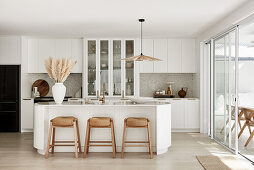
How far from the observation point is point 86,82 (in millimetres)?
6699

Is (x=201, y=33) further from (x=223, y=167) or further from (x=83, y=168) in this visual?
(x=83, y=168)

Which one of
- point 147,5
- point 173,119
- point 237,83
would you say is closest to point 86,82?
point 173,119

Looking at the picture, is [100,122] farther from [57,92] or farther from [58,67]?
[58,67]

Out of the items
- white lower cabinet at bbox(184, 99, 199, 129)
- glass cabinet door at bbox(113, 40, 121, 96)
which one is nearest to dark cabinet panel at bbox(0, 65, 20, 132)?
glass cabinet door at bbox(113, 40, 121, 96)

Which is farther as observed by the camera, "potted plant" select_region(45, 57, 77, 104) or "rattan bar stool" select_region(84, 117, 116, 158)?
"potted plant" select_region(45, 57, 77, 104)

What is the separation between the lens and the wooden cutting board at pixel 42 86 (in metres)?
7.05

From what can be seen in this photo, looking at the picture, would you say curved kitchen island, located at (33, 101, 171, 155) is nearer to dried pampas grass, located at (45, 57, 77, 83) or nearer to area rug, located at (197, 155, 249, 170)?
dried pampas grass, located at (45, 57, 77, 83)

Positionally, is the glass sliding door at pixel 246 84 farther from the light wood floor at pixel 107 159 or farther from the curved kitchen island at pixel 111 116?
the curved kitchen island at pixel 111 116

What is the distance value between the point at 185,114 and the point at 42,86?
13.2 ft

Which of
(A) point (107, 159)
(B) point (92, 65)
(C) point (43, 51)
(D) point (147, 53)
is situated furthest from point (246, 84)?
(C) point (43, 51)

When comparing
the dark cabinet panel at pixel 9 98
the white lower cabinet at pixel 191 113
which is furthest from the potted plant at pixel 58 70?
the white lower cabinet at pixel 191 113

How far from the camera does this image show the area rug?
3767mm

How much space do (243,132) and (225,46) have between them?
1.70 metres

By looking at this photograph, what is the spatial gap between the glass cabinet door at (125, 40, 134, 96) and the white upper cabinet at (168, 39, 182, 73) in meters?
1.05
